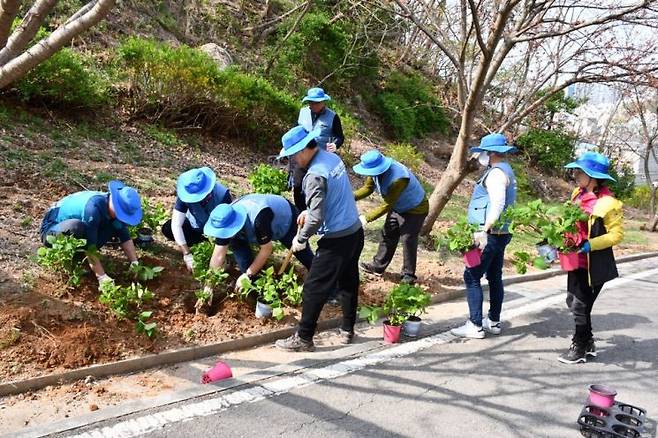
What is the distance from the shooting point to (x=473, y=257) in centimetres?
488

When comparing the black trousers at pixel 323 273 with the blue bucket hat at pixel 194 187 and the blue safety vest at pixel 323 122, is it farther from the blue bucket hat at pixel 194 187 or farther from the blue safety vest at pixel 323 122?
the blue safety vest at pixel 323 122

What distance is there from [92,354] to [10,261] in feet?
4.41

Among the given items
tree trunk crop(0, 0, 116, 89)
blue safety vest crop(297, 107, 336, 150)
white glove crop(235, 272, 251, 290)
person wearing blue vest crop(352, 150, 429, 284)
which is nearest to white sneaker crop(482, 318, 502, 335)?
person wearing blue vest crop(352, 150, 429, 284)

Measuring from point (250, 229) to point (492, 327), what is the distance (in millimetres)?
2605

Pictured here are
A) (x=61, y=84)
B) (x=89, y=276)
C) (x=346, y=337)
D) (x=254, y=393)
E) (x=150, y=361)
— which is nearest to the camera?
(x=254, y=393)

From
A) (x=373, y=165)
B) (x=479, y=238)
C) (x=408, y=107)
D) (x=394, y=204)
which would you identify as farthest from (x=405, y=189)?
(x=408, y=107)

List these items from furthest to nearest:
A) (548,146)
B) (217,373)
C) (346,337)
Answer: (548,146), (346,337), (217,373)

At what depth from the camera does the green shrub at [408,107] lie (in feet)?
60.6

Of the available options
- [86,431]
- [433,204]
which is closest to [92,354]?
[86,431]

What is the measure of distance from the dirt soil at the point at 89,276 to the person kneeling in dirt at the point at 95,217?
0.32 m

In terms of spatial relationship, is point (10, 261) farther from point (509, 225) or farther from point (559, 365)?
point (559, 365)

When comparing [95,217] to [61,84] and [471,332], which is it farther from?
[61,84]

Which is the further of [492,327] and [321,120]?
Answer: [321,120]

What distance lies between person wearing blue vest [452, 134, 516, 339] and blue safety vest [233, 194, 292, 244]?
1758 mm
